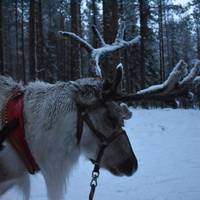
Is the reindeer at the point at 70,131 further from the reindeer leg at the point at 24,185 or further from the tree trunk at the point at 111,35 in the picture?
the tree trunk at the point at 111,35

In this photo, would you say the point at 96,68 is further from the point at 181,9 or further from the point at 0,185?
the point at 181,9

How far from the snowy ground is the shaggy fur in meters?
0.28

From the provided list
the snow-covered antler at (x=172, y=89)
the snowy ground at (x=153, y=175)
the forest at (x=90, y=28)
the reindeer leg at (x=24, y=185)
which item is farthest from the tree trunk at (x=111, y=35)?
the forest at (x=90, y=28)

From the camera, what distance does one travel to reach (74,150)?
2953 millimetres

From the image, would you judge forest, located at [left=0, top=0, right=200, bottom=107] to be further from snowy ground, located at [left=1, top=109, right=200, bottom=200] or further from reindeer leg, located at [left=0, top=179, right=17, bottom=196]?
reindeer leg, located at [left=0, top=179, right=17, bottom=196]

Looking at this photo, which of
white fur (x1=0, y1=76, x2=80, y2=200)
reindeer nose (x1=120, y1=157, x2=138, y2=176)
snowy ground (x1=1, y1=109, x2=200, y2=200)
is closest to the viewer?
white fur (x1=0, y1=76, x2=80, y2=200)

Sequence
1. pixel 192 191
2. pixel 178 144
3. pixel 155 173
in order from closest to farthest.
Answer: pixel 192 191 → pixel 155 173 → pixel 178 144

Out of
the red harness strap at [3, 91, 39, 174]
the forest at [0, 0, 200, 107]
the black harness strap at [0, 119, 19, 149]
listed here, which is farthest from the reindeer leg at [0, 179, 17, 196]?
the forest at [0, 0, 200, 107]

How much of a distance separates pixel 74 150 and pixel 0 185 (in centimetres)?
59

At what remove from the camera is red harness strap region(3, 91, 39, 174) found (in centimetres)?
294

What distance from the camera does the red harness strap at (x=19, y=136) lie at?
116 inches

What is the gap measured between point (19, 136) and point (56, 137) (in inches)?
10.4

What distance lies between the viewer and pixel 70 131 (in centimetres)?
292

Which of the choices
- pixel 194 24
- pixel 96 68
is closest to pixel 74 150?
pixel 96 68
